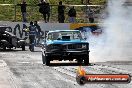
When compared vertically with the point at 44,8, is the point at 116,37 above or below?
below

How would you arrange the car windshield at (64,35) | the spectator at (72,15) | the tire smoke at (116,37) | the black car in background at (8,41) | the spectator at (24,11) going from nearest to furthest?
the car windshield at (64,35) → the tire smoke at (116,37) → the black car in background at (8,41) → the spectator at (24,11) → the spectator at (72,15)

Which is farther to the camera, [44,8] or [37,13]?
[37,13]

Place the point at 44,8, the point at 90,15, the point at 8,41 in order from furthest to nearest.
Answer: the point at 90,15 → the point at 44,8 → the point at 8,41

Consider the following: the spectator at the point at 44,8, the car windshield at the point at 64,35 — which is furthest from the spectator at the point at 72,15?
the car windshield at the point at 64,35

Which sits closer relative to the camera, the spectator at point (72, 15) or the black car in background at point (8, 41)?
the black car in background at point (8, 41)

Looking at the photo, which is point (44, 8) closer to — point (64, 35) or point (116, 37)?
point (116, 37)

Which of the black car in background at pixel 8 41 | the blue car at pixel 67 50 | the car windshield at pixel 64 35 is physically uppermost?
the car windshield at pixel 64 35

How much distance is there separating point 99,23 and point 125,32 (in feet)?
26.8

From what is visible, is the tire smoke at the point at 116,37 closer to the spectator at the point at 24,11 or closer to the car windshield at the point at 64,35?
the car windshield at the point at 64,35

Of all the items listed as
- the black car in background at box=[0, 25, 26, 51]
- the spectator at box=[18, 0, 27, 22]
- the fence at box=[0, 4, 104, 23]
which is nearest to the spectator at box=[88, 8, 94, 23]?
the fence at box=[0, 4, 104, 23]

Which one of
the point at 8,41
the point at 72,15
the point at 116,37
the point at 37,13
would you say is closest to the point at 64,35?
the point at 116,37

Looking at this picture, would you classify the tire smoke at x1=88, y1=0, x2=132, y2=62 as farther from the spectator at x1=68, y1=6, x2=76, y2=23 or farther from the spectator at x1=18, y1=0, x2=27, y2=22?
the spectator at x1=18, y1=0, x2=27, y2=22

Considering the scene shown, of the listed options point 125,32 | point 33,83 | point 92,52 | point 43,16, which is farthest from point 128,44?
point 33,83

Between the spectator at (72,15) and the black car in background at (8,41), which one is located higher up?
the spectator at (72,15)
